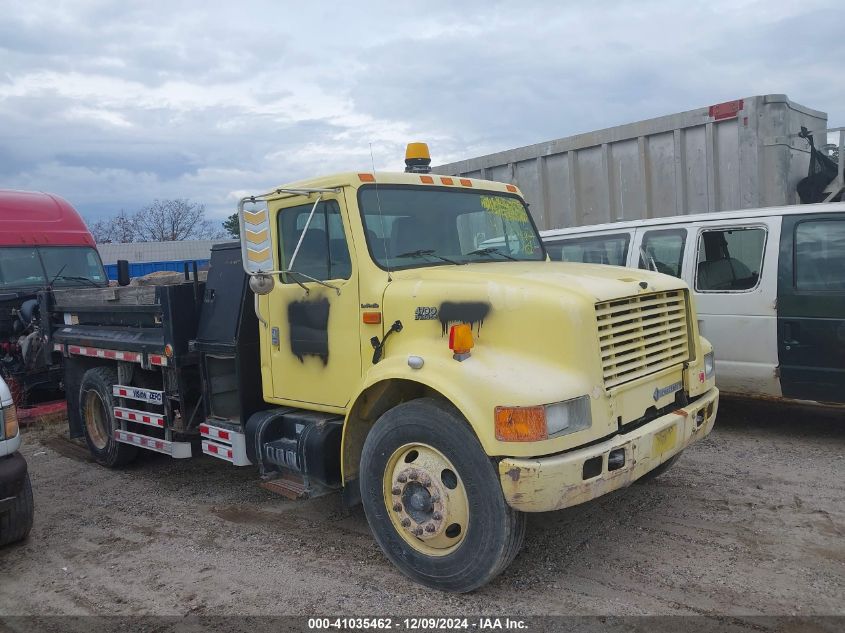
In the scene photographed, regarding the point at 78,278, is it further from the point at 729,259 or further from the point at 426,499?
the point at 729,259

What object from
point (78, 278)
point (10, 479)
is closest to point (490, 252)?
point (10, 479)

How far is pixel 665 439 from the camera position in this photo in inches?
150

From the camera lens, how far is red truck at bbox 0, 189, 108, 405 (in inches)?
343

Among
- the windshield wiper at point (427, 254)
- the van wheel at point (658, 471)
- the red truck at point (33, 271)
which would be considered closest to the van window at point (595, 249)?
the van wheel at point (658, 471)

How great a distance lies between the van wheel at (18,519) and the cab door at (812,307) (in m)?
5.67

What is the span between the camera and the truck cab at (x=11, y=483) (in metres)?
4.43

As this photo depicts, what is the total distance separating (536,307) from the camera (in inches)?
138

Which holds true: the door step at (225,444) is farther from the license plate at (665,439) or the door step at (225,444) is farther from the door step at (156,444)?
the license plate at (665,439)

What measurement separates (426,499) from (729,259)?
3997 mm

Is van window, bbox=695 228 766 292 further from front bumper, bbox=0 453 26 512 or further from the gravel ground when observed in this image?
front bumper, bbox=0 453 26 512

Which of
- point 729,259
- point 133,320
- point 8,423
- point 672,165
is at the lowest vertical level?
point 8,423

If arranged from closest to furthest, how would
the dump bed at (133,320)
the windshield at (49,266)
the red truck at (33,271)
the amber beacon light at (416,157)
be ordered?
1. the amber beacon light at (416,157)
2. the dump bed at (133,320)
3. the red truck at (33,271)
4. the windshield at (49,266)

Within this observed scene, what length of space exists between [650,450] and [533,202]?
7.32m

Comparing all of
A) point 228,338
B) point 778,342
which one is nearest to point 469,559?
point 228,338
